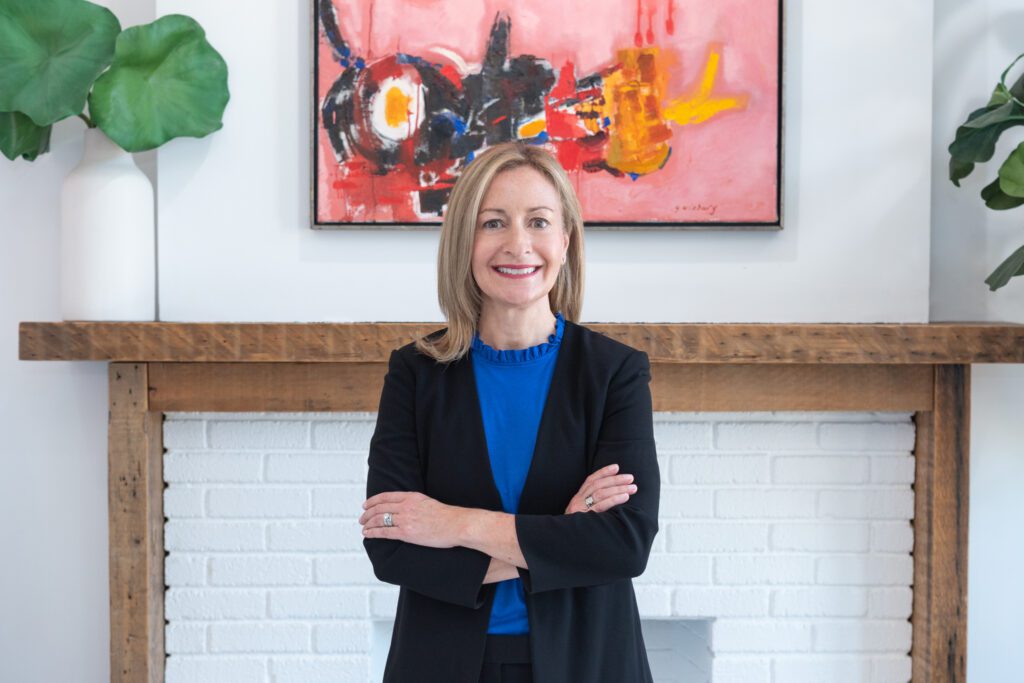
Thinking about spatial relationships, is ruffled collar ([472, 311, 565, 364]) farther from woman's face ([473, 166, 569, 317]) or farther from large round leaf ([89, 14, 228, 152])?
large round leaf ([89, 14, 228, 152])

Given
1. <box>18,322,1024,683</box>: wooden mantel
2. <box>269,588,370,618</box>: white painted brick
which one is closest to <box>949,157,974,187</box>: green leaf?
<box>18,322,1024,683</box>: wooden mantel

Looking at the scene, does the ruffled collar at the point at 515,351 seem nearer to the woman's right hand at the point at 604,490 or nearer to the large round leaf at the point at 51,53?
the woman's right hand at the point at 604,490

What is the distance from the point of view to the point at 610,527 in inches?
48.7

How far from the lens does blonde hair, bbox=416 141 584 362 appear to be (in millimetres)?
1299

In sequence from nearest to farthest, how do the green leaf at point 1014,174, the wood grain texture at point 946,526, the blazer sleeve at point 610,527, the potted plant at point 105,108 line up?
the blazer sleeve at point 610,527 → the green leaf at point 1014,174 → the potted plant at point 105,108 → the wood grain texture at point 946,526

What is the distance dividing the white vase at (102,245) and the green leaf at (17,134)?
0.42 feet

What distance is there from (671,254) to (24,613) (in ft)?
6.22

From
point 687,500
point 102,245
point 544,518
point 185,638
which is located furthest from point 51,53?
point 687,500

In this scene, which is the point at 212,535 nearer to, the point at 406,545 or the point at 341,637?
the point at 341,637

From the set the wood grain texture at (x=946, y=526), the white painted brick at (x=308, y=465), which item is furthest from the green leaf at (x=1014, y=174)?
the white painted brick at (x=308, y=465)

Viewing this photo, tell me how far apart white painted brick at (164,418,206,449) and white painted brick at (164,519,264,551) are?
0.61 feet

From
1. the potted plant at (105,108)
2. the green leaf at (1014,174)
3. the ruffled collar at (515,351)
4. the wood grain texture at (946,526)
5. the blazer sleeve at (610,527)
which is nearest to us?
the blazer sleeve at (610,527)

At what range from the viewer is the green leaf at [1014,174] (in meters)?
1.96
